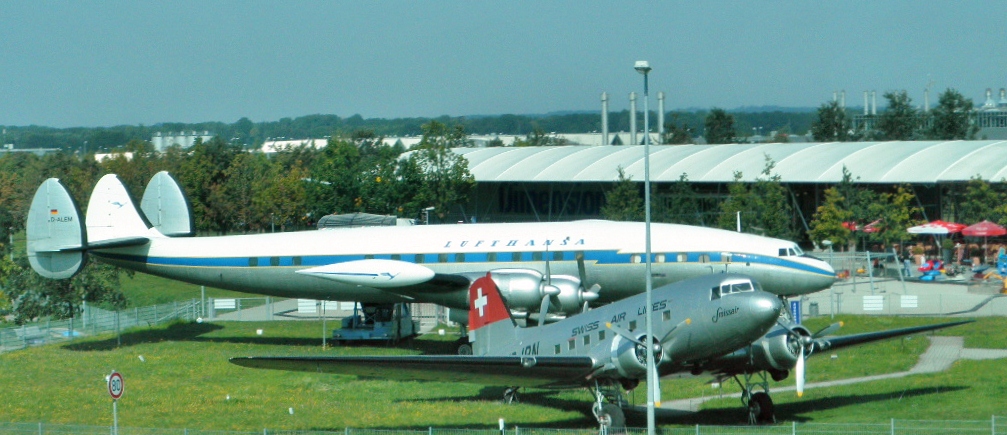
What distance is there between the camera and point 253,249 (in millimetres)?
41719

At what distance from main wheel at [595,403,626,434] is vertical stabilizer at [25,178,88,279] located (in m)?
25.3

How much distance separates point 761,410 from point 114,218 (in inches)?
1141

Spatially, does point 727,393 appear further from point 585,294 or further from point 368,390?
point 368,390

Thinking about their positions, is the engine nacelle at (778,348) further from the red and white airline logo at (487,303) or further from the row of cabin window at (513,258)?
the row of cabin window at (513,258)

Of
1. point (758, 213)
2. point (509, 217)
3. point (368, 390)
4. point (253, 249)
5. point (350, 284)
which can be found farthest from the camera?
point (509, 217)

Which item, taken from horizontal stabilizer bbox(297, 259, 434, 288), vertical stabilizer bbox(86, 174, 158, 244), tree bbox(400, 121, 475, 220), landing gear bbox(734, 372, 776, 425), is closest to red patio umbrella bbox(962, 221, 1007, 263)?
tree bbox(400, 121, 475, 220)

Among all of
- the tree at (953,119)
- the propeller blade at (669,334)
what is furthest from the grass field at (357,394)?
the tree at (953,119)

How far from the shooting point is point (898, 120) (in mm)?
128375

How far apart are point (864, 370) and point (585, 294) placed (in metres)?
9.08

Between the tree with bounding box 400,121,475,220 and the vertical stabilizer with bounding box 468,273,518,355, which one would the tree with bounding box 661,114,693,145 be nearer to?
the tree with bounding box 400,121,475,220

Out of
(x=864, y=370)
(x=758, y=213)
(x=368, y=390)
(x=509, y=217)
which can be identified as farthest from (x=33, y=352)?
(x=509, y=217)

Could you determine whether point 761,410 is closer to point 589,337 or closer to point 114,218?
point 589,337

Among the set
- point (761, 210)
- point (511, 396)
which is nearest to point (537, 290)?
point (511, 396)

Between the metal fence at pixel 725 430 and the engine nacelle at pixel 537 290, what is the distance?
348 inches
